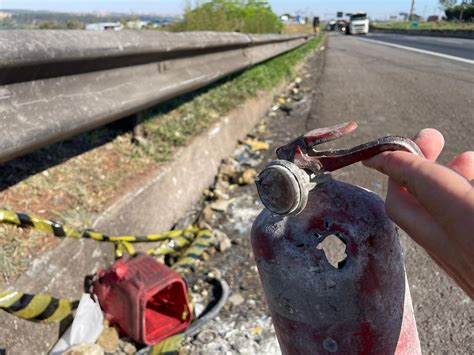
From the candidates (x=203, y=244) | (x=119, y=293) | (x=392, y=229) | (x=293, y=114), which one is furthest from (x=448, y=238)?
(x=293, y=114)

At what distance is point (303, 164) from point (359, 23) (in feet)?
180

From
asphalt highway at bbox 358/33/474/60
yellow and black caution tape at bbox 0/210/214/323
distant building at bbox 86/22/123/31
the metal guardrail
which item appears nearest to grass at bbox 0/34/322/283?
yellow and black caution tape at bbox 0/210/214/323

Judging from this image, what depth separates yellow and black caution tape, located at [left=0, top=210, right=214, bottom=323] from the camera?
1786 mm

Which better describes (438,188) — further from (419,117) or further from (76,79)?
(419,117)

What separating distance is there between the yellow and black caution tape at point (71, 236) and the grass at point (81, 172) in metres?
0.05

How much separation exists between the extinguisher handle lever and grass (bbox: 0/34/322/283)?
1.27 metres

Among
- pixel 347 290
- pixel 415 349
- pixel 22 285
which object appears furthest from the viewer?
pixel 22 285

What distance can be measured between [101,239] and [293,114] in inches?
172

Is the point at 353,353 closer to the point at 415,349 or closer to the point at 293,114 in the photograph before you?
the point at 415,349

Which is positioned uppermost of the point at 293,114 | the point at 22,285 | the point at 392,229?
the point at 392,229

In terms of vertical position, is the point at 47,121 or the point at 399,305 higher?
the point at 47,121

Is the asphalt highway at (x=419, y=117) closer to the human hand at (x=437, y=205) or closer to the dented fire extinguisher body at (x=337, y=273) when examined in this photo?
the dented fire extinguisher body at (x=337, y=273)

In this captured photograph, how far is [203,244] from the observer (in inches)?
111

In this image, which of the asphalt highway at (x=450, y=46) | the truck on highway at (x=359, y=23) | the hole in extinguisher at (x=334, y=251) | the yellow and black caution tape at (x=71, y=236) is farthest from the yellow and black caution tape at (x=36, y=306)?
the truck on highway at (x=359, y=23)
